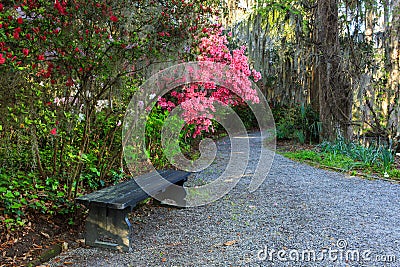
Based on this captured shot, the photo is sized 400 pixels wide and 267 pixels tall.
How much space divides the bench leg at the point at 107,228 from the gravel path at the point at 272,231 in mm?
62

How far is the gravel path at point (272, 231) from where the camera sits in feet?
7.60

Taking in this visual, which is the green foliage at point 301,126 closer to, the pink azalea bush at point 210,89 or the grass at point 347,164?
the grass at point 347,164

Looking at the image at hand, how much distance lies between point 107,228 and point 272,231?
1.33 m

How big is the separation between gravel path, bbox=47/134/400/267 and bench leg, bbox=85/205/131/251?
62mm

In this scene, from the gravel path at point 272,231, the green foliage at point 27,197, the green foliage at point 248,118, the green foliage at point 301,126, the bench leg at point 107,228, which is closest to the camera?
the gravel path at point 272,231

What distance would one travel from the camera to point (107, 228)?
8.05 feet

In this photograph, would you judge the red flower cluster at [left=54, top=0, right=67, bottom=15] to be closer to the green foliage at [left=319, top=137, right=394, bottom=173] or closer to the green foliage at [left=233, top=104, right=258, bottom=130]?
the green foliage at [left=319, top=137, right=394, bottom=173]

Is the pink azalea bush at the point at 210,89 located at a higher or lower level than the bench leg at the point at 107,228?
higher

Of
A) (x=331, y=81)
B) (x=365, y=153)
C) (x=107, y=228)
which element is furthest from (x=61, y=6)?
(x=331, y=81)

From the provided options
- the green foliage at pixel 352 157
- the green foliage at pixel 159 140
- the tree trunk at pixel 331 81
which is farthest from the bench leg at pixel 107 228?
the tree trunk at pixel 331 81

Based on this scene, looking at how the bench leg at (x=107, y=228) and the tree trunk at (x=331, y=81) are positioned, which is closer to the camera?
the bench leg at (x=107, y=228)

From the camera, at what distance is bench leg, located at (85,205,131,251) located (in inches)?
95.3

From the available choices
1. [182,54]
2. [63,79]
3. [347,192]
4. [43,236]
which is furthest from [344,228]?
[63,79]

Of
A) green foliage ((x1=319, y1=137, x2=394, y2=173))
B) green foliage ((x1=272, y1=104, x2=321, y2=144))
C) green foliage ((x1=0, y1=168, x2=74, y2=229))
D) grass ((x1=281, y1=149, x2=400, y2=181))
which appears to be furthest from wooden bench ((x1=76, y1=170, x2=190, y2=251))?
green foliage ((x1=272, y1=104, x2=321, y2=144))
